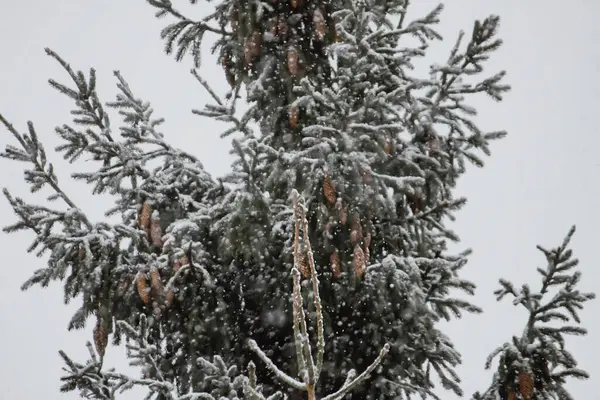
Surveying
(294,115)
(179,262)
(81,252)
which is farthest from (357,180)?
(81,252)

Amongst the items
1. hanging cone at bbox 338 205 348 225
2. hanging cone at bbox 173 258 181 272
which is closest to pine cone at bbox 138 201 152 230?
hanging cone at bbox 173 258 181 272

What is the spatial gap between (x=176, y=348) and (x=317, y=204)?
1.82 meters

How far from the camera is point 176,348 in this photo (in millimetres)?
5621

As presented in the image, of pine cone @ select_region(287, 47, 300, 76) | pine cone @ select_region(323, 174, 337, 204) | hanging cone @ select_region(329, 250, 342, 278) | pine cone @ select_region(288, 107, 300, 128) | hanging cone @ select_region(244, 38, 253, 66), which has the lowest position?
hanging cone @ select_region(329, 250, 342, 278)

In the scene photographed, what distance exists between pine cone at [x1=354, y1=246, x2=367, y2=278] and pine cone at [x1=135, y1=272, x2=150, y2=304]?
64.4 inches

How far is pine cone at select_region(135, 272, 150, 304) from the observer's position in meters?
4.97

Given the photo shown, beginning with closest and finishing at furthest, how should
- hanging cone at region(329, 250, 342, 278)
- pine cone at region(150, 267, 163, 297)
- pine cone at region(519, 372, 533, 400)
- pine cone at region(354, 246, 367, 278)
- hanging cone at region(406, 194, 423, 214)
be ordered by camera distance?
pine cone at region(519, 372, 533, 400)
pine cone at region(354, 246, 367, 278)
pine cone at region(150, 267, 163, 297)
hanging cone at region(329, 250, 342, 278)
hanging cone at region(406, 194, 423, 214)

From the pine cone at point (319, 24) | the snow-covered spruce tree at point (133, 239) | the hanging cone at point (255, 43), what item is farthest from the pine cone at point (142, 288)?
the pine cone at point (319, 24)

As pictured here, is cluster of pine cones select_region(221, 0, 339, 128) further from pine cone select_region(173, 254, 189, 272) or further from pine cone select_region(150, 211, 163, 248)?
pine cone select_region(173, 254, 189, 272)

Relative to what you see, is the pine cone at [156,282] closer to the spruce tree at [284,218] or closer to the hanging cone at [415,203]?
the spruce tree at [284,218]

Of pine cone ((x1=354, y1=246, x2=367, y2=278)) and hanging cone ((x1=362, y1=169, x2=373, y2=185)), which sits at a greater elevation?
hanging cone ((x1=362, y1=169, x2=373, y2=185))

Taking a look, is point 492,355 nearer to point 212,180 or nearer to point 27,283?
point 212,180

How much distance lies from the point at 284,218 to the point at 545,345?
2.28 metres

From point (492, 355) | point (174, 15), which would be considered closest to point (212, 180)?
point (174, 15)
